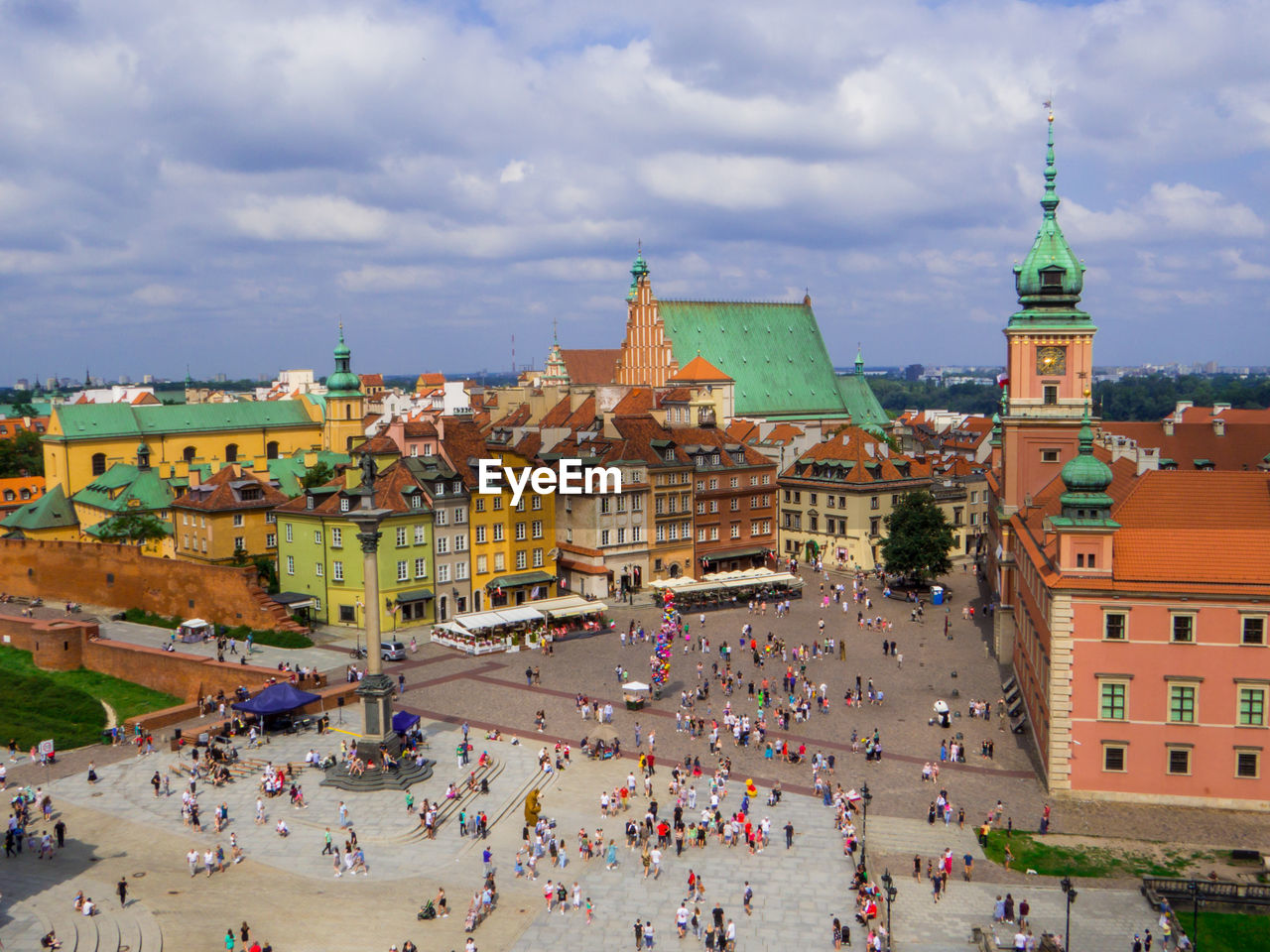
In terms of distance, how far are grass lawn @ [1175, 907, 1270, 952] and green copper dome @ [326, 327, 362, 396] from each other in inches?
3534

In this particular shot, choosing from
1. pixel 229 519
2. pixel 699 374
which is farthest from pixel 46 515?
pixel 699 374

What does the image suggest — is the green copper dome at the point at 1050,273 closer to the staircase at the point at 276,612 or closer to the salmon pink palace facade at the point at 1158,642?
the salmon pink palace facade at the point at 1158,642

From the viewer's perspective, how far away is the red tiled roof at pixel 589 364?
160 meters

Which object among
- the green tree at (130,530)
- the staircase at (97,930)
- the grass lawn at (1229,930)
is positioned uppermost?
the green tree at (130,530)

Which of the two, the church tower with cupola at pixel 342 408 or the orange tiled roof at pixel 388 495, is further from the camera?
the church tower with cupola at pixel 342 408

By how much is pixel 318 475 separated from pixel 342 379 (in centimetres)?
2491

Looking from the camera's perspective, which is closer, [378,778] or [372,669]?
[378,778]

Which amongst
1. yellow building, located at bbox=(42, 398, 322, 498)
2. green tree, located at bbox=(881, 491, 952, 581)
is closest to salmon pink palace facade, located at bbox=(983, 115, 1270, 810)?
green tree, located at bbox=(881, 491, 952, 581)

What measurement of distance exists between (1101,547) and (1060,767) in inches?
327

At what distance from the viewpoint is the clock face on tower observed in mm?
64812

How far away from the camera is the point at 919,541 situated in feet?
258

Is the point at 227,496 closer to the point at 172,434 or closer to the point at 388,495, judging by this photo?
the point at 388,495

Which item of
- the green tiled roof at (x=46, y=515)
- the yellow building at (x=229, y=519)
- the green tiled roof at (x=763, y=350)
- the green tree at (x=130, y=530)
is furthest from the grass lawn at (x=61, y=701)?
the green tiled roof at (x=763, y=350)

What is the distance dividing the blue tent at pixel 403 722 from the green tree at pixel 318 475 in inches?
1596
